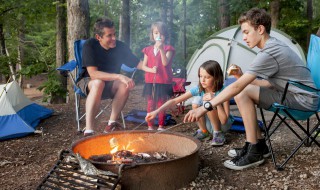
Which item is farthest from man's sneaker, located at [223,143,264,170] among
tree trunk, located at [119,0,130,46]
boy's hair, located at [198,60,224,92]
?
tree trunk, located at [119,0,130,46]

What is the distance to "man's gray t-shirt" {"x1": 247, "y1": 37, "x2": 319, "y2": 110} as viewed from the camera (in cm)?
220

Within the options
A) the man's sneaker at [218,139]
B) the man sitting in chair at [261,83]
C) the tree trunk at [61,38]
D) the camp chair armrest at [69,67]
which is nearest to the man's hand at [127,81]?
the camp chair armrest at [69,67]

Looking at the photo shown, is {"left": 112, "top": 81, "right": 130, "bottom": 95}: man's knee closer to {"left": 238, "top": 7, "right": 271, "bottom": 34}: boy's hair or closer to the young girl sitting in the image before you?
the young girl sitting

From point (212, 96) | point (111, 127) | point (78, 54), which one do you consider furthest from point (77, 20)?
point (212, 96)

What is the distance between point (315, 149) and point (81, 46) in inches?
104

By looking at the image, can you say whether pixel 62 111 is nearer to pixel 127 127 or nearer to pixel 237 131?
pixel 127 127

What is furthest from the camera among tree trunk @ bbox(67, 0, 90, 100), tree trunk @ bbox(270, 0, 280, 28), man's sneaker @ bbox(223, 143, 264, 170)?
tree trunk @ bbox(270, 0, 280, 28)

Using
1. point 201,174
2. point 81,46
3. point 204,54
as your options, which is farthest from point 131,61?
point 204,54

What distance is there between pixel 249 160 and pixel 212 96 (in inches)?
22.4

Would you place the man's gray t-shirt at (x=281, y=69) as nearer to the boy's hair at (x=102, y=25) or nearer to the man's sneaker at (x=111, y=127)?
the boy's hair at (x=102, y=25)

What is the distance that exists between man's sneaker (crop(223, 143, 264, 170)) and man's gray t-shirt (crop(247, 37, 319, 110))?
0.49 m

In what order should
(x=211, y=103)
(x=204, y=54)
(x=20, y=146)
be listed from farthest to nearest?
(x=204, y=54) → (x=20, y=146) → (x=211, y=103)

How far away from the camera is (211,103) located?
2135 mm

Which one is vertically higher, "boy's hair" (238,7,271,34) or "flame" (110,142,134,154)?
"boy's hair" (238,7,271,34)
